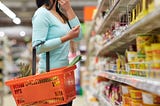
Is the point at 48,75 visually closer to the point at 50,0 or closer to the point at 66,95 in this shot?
the point at 66,95

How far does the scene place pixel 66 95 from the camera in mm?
2389

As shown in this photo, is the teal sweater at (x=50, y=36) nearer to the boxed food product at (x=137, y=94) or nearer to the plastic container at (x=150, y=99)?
the boxed food product at (x=137, y=94)

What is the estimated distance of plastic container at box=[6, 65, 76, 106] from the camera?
233cm

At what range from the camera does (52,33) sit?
2.56 meters


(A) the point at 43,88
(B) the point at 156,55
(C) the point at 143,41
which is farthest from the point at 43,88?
(B) the point at 156,55

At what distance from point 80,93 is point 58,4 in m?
9.78

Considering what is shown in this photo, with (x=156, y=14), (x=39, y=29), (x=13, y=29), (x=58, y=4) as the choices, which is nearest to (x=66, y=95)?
(x=39, y=29)

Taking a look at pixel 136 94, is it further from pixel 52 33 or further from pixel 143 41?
pixel 52 33

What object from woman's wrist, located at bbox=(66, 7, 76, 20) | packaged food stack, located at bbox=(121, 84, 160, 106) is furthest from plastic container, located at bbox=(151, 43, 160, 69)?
woman's wrist, located at bbox=(66, 7, 76, 20)

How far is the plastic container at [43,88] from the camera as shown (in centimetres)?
233

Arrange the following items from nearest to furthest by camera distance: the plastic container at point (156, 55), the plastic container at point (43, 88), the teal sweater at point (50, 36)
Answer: the plastic container at point (156, 55)
the plastic container at point (43, 88)
the teal sweater at point (50, 36)

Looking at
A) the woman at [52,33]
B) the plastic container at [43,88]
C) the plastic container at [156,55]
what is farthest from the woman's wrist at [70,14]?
the plastic container at [156,55]

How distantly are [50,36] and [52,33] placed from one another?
29mm

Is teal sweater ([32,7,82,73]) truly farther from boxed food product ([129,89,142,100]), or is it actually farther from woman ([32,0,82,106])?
boxed food product ([129,89,142,100])
